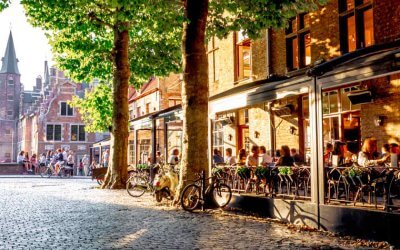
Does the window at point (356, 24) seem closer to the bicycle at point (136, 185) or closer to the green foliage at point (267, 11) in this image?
the green foliage at point (267, 11)

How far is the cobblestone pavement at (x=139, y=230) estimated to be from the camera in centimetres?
698

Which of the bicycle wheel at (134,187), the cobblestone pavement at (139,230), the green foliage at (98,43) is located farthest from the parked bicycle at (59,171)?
the cobblestone pavement at (139,230)

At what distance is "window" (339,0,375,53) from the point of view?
12.7m

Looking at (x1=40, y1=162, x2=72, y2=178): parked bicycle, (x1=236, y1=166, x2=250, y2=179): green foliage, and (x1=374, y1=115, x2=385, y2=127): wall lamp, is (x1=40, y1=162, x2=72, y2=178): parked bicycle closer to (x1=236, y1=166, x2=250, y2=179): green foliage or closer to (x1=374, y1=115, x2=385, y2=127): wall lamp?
(x1=236, y1=166, x2=250, y2=179): green foliage

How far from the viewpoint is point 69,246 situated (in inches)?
267

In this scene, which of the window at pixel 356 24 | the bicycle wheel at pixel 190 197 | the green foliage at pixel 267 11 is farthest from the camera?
the window at pixel 356 24

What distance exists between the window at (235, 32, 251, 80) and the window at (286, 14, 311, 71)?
291 cm

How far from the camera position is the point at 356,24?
42.1 feet

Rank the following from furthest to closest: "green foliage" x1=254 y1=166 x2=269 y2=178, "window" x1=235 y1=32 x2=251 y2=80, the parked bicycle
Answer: the parked bicycle
"window" x1=235 y1=32 x2=251 y2=80
"green foliage" x1=254 y1=166 x2=269 y2=178

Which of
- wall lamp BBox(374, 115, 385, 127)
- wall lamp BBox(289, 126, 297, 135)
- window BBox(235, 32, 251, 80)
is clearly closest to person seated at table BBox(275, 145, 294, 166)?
A: wall lamp BBox(374, 115, 385, 127)

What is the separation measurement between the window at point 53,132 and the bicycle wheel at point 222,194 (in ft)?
152

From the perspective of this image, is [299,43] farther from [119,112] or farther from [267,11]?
[119,112]

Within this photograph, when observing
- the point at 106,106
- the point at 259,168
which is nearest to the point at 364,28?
the point at 259,168

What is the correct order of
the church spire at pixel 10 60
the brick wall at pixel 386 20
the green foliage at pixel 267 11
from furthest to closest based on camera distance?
the church spire at pixel 10 60, the green foliage at pixel 267 11, the brick wall at pixel 386 20
